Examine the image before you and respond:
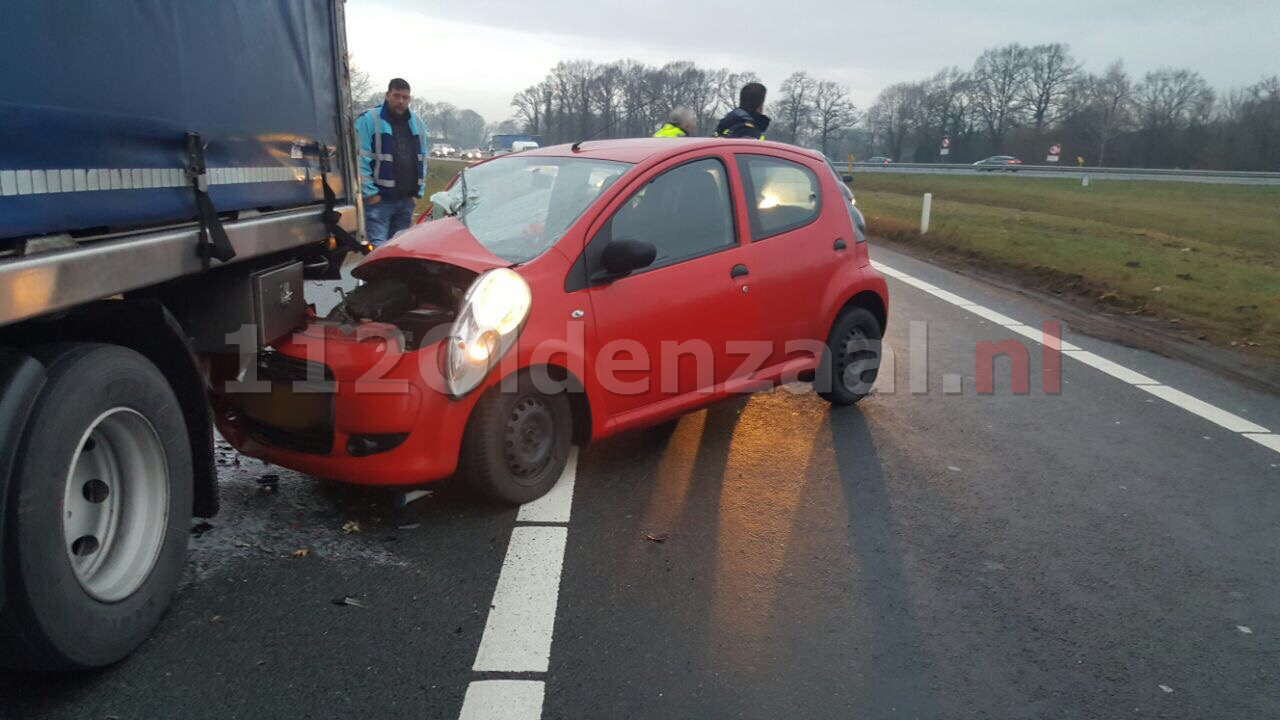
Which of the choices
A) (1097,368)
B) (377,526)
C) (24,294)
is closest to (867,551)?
(377,526)

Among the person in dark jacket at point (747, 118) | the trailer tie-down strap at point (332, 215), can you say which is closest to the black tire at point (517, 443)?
the trailer tie-down strap at point (332, 215)

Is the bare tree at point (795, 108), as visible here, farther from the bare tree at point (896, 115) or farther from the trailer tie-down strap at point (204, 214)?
the trailer tie-down strap at point (204, 214)

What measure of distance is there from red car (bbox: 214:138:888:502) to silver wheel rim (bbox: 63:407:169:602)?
951mm

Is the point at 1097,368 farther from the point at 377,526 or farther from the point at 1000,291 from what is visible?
the point at 377,526

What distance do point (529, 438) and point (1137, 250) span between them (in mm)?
15828

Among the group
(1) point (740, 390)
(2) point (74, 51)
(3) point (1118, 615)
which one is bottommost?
(3) point (1118, 615)

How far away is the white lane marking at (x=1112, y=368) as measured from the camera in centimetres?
754

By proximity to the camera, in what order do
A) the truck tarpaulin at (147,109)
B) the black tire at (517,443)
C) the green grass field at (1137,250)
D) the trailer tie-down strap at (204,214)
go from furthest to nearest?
the green grass field at (1137,250) < the black tire at (517,443) < the trailer tie-down strap at (204,214) < the truck tarpaulin at (147,109)

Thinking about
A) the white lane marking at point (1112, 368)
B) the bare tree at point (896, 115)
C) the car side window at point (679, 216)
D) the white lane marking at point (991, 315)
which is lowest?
the white lane marking at point (1112, 368)

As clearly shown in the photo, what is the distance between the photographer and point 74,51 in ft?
9.26

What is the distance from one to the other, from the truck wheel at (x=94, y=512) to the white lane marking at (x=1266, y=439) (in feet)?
19.9

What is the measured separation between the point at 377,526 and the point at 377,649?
1.11 meters

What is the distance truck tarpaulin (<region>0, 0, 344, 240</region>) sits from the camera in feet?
8.57

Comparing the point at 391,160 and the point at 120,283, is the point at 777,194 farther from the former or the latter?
the point at 391,160
